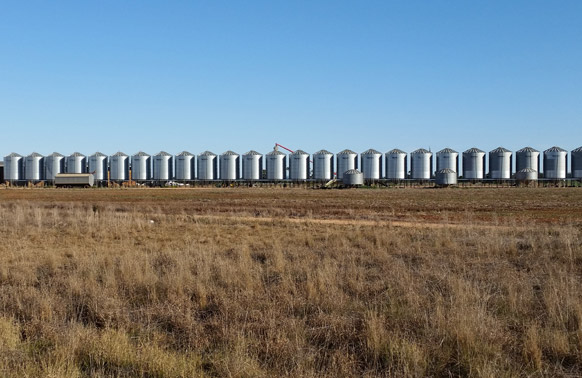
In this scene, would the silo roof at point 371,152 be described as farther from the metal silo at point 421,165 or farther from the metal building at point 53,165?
the metal building at point 53,165

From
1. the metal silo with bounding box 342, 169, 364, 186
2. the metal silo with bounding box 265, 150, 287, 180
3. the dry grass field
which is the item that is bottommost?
the dry grass field

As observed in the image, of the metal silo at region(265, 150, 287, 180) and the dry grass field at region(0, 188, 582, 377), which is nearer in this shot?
the dry grass field at region(0, 188, 582, 377)

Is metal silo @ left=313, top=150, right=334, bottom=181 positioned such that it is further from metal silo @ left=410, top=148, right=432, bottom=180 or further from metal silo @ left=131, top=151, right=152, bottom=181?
metal silo @ left=131, top=151, right=152, bottom=181

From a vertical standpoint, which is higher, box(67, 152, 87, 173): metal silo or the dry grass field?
box(67, 152, 87, 173): metal silo

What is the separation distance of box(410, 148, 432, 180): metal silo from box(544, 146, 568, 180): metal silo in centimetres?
2334

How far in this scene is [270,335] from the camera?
730 centimetres

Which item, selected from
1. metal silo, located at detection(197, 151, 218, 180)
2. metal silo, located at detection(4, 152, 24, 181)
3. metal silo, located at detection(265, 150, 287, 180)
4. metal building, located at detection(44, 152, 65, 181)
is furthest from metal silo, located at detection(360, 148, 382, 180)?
metal silo, located at detection(4, 152, 24, 181)

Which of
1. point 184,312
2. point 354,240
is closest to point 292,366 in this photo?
point 184,312

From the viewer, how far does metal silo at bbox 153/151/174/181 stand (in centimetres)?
11894

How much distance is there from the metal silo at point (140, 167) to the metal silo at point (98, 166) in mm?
7148

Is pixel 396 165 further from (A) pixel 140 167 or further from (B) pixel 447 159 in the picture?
(A) pixel 140 167

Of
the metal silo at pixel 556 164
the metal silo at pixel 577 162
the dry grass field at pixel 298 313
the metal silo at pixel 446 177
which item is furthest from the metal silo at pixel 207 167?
the dry grass field at pixel 298 313

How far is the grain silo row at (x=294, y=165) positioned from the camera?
107 meters

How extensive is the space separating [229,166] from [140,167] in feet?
68.4
